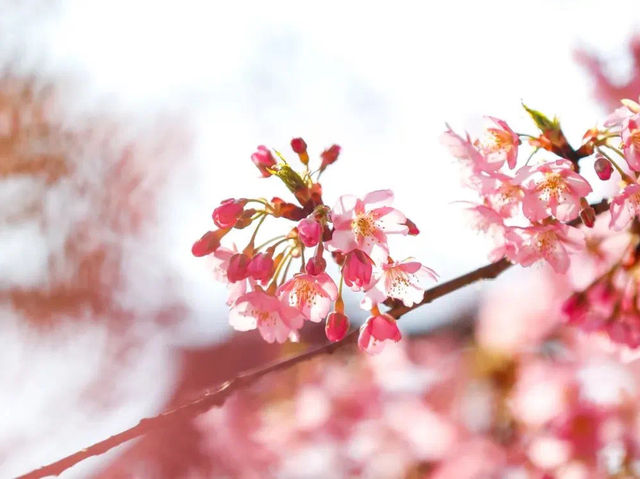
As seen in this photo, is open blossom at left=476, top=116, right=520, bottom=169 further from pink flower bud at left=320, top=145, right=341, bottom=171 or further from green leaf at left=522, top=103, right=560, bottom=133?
pink flower bud at left=320, top=145, right=341, bottom=171

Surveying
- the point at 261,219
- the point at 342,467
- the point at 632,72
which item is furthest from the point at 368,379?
the point at 261,219

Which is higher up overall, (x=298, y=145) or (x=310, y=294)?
(x=298, y=145)

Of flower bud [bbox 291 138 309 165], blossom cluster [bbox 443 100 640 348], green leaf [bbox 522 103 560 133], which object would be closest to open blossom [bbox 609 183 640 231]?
blossom cluster [bbox 443 100 640 348]

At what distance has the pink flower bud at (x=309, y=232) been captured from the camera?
2.02 ft

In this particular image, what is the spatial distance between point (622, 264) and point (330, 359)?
1.09 meters

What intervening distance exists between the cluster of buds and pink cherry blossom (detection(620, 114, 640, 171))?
0.22m

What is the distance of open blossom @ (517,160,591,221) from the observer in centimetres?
68

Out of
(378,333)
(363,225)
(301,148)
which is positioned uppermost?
(301,148)

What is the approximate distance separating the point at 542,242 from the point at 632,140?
0.13 metres

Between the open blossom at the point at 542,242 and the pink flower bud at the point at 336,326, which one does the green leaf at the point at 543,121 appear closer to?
the open blossom at the point at 542,242

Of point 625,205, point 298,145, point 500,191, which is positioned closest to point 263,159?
A: point 298,145

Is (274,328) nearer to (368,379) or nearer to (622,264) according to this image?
(622,264)

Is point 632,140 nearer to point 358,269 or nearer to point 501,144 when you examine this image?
point 501,144

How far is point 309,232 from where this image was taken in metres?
0.62
